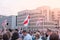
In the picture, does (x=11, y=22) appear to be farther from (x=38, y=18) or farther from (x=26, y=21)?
(x=38, y=18)

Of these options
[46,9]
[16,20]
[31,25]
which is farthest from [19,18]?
[46,9]

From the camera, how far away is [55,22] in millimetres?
4309

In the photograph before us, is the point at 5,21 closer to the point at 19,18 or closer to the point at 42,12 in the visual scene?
the point at 19,18

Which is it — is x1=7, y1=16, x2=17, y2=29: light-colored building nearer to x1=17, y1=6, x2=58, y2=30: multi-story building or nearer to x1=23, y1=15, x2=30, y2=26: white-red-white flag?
x1=17, y1=6, x2=58, y2=30: multi-story building

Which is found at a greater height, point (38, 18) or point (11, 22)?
point (38, 18)

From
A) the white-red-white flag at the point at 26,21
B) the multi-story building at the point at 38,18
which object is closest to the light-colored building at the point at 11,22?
the multi-story building at the point at 38,18

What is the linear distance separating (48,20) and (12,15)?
950mm

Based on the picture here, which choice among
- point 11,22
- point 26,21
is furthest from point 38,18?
point 11,22

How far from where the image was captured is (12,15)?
4488mm

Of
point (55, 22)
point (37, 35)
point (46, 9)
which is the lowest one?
point (37, 35)

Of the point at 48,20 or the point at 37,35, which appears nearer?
the point at 37,35

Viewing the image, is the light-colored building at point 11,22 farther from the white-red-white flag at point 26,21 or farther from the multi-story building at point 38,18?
the white-red-white flag at point 26,21

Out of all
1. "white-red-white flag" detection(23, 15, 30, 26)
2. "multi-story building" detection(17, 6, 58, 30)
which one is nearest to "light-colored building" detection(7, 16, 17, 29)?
"multi-story building" detection(17, 6, 58, 30)

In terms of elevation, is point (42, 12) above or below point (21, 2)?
below
